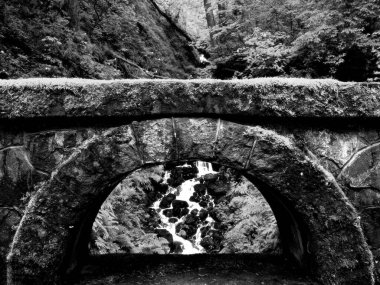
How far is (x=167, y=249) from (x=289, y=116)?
5.38 metres

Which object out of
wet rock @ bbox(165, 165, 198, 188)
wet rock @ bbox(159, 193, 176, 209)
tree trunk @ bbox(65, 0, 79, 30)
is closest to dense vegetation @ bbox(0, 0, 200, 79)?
tree trunk @ bbox(65, 0, 79, 30)

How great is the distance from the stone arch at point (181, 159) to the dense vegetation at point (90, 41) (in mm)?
4658

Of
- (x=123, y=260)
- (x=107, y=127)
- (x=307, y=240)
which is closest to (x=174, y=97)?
(x=107, y=127)

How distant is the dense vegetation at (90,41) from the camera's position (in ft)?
24.5

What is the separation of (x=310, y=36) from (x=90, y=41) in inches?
235

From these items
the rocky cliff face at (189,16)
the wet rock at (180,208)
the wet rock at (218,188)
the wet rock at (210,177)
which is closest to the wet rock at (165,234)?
the wet rock at (180,208)

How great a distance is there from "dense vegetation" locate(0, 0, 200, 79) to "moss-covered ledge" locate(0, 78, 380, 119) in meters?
4.34

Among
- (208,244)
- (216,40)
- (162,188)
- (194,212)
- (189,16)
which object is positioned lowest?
(208,244)

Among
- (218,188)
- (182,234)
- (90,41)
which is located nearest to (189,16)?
(90,41)

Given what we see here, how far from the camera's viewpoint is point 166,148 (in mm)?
3035

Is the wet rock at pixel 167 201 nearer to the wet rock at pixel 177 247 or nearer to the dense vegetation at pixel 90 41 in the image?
the wet rock at pixel 177 247

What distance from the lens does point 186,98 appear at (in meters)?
3.06

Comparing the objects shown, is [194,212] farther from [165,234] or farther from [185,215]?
[165,234]

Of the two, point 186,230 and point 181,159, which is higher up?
point 181,159
